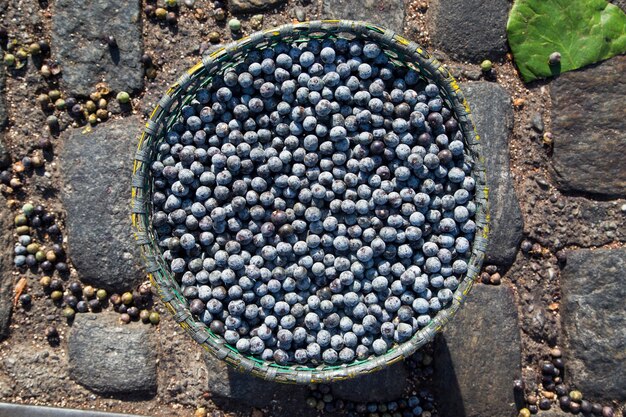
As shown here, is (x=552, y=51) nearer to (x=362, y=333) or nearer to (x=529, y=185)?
(x=529, y=185)

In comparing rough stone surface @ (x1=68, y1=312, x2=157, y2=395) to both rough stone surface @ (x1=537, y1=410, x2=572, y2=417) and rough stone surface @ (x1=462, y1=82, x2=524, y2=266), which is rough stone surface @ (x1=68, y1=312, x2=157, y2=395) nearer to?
rough stone surface @ (x1=462, y1=82, x2=524, y2=266)

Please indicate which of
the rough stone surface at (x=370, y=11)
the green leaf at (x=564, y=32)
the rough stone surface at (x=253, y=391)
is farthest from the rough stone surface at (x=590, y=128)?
the rough stone surface at (x=253, y=391)

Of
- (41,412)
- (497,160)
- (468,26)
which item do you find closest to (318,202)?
(497,160)

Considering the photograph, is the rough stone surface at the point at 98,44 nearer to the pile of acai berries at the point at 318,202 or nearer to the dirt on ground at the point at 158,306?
the dirt on ground at the point at 158,306

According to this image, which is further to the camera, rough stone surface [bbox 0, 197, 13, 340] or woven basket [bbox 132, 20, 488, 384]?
rough stone surface [bbox 0, 197, 13, 340]

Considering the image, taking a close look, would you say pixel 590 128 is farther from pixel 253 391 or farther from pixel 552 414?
pixel 253 391

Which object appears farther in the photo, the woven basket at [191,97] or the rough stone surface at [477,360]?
the rough stone surface at [477,360]

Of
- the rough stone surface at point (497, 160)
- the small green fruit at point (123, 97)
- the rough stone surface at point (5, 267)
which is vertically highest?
the small green fruit at point (123, 97)

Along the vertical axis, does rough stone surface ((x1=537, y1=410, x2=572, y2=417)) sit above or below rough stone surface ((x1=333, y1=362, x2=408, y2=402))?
below

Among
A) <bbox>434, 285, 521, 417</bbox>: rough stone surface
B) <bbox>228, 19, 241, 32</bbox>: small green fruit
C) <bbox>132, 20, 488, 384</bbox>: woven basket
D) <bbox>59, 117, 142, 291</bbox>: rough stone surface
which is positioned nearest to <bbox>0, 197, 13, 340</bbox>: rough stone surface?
<bbox>59, 117, 142, 291</bbox>: rough stone surface
